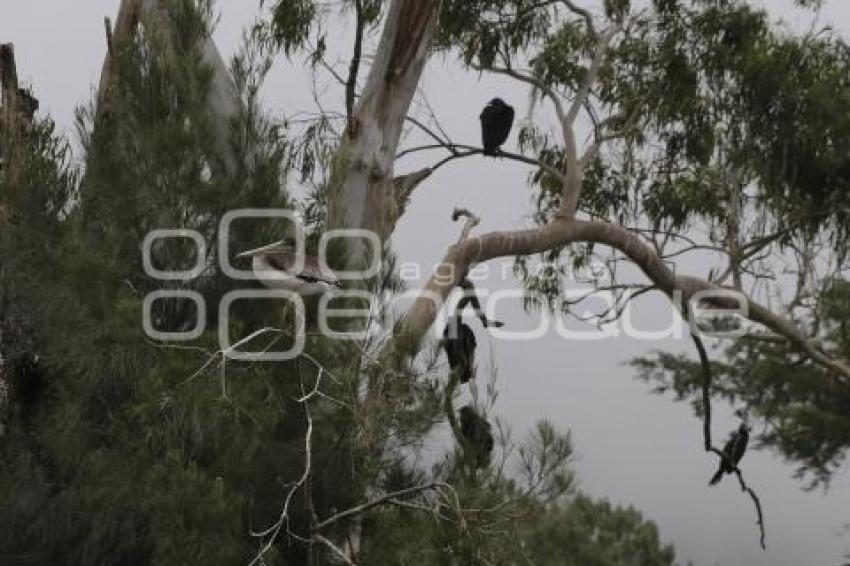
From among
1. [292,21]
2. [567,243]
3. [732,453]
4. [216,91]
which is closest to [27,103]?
[216,91]

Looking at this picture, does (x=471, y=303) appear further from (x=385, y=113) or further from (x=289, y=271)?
(x=289, y=271)

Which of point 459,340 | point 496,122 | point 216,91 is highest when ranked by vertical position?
point 496,122

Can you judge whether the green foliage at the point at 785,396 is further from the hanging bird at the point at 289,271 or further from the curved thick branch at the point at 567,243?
the hanging bird at the point at 289,271

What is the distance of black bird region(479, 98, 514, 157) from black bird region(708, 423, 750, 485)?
2.16 m

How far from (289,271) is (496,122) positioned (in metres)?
4.03

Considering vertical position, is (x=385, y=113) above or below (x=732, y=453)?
above

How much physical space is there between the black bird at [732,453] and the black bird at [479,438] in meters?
3.17

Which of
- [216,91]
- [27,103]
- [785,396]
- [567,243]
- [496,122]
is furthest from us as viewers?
[785,396]

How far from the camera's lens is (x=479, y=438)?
4.34 metres

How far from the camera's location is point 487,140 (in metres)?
7.68

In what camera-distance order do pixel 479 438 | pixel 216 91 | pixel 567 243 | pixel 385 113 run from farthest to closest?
pixel 567 243 < pixel 385 113 < pixel 216 91 < pixel 479 438

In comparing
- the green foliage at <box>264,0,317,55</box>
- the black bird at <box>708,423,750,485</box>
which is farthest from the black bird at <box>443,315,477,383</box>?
the green foliage at <box>264,0,317,55</box>

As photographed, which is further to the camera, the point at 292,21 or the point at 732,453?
the point at 292,21

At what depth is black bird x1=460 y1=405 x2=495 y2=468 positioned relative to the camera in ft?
14.0
